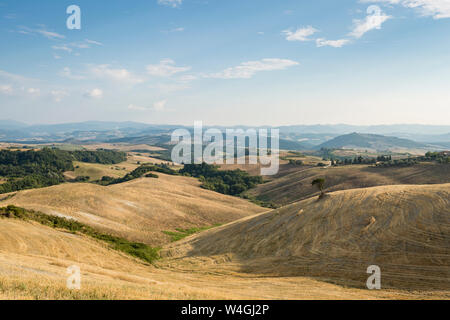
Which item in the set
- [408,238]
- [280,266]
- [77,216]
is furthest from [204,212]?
[408,238]

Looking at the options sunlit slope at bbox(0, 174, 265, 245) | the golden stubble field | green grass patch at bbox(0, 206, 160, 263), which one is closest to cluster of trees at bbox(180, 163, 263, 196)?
sunlit slope at bbox(0, 174, 265, 245)

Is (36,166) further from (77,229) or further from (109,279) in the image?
(109,279)

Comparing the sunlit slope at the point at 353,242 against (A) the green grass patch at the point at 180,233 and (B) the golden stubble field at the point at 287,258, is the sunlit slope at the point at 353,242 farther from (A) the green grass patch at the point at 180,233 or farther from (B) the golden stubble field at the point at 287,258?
(A) the green grass patch at the point at 180,233

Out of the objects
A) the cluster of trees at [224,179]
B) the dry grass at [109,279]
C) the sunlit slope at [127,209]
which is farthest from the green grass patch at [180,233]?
the cluster of trees at [224,179]

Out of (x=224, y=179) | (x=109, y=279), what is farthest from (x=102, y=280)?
(x=224, y=179)
